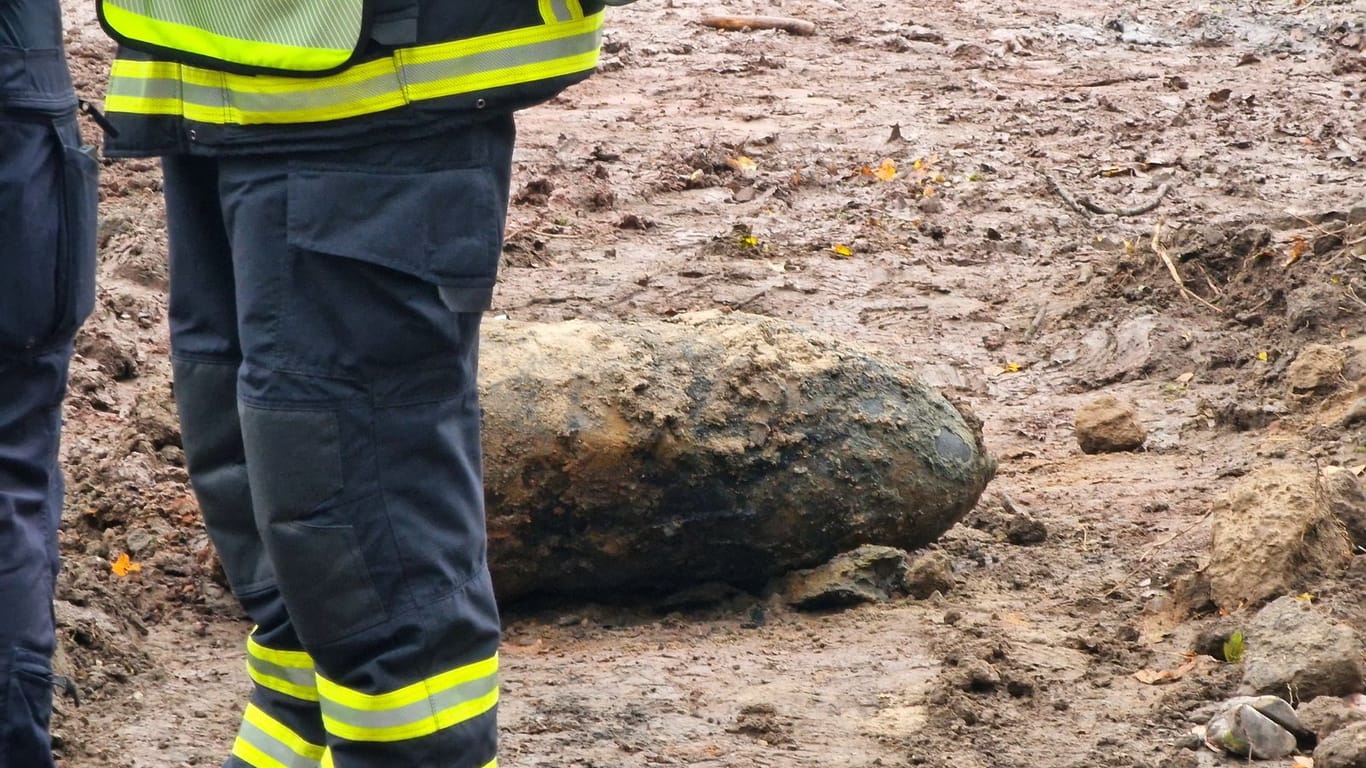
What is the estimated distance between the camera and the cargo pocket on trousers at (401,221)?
6.92 ft

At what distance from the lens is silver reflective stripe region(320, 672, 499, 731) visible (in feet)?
7.22

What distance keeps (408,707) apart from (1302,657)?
74.8 inches

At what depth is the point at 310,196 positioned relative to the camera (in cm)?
212

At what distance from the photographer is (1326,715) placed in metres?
3.03

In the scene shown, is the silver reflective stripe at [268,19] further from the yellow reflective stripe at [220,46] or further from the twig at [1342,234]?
the twig at [1342,234]

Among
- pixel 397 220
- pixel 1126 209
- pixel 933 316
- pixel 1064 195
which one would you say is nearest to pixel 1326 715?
pixel 397 220

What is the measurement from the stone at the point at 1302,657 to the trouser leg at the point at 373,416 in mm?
1747

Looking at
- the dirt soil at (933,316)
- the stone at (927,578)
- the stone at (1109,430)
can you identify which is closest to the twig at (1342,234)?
the dirt soil at (933,316)

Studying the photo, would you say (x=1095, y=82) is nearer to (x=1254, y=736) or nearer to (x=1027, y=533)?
(x=1027, y=533)

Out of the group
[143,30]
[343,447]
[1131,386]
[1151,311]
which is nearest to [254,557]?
[343,447]

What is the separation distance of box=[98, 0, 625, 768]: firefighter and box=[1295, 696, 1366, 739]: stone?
5.35ft

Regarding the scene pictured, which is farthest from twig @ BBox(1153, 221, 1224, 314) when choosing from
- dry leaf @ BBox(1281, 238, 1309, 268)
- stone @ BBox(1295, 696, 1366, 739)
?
stone @ BBox(1295, 696, 1366, 739)

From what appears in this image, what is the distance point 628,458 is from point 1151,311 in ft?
10.4

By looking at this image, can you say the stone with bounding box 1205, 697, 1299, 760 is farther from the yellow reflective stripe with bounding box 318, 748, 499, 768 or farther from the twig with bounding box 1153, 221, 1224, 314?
the twig with bounding box 1153, 221, 1224, 314
